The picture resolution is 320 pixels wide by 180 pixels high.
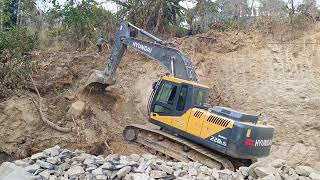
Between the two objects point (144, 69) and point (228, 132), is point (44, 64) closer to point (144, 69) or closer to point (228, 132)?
point (144, 69)

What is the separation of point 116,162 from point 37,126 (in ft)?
15.5

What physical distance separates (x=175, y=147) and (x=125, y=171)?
3426 mm

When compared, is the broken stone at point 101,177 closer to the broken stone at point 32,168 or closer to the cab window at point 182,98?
the broken stone at point 32,168

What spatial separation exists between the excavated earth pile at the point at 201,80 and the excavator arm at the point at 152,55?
1.14 metres

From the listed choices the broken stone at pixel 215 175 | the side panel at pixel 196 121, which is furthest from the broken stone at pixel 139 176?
the side panel at pixel 196 121

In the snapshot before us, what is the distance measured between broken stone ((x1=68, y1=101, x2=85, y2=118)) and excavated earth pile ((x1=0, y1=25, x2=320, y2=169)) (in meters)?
0.03

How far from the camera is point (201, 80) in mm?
14523

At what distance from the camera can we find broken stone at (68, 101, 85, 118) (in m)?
11.8

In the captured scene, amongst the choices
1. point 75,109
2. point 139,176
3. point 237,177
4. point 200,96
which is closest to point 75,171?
point 139,176

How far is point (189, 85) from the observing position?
10.1 metres

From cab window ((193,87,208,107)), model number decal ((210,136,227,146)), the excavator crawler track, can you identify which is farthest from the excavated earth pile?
model number decal ((210,136,227,146))

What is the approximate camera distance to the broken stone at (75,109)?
1175 cm

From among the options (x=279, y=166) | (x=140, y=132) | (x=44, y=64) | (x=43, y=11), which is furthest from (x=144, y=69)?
(x=43, y=11)

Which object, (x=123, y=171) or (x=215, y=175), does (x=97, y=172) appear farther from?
(x=215, y=175)
